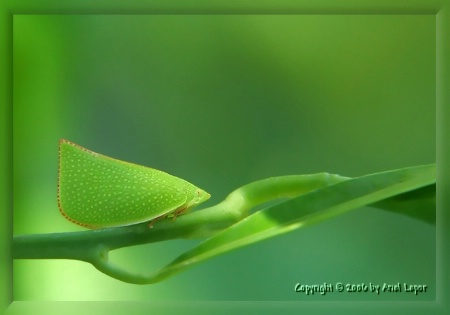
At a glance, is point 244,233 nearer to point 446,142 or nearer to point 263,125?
point 263,125

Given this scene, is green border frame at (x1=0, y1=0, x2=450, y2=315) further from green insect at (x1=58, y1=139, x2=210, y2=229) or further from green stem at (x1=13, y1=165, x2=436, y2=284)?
green insect at (x1=58, y1=139, x2=210, y2=229)

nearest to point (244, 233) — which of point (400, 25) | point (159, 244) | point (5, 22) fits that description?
point (159, 244)

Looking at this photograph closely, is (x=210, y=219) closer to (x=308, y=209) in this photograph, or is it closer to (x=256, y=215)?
(x=256, y=215)

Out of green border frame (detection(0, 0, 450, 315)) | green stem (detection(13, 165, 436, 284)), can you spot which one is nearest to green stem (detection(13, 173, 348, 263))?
green stem (detection(13, 165, 436, 284))

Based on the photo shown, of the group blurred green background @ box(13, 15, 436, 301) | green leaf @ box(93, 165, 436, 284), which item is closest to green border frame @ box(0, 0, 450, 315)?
blurred green background @ box(13, 15, 436, 301)

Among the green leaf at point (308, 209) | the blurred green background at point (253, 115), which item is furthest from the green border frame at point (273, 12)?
the green leaf at point (308, 209)
